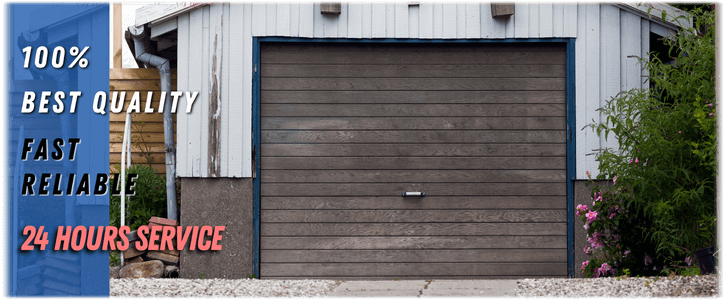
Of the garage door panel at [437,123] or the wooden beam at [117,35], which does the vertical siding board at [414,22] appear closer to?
the garage door panel at [437,123]

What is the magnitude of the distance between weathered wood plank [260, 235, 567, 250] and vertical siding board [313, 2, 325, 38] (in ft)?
6.20

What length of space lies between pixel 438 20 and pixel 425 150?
3.95 feet

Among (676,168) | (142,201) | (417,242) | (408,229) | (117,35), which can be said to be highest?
(117,35)

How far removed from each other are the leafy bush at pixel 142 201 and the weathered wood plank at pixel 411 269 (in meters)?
1.31

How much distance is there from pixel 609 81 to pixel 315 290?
129 inches

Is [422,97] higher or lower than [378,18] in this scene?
lower

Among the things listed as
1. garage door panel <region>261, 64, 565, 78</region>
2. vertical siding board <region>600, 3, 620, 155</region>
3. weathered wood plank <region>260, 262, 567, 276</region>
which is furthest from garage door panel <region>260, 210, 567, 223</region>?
garage door panel <region>261, 64, 565, 78</region>

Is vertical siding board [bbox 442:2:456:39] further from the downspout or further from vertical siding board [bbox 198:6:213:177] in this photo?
the downspout

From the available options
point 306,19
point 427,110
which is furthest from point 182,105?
point 427,110

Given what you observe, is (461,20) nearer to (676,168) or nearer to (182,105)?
(676,168)

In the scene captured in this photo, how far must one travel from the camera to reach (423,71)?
17.8ft

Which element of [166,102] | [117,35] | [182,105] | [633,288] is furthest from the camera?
[117,35]

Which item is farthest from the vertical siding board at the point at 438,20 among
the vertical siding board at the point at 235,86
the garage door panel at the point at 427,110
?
the vertical siding board at the point at 235,86

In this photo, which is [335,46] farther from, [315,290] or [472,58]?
[315,290]
